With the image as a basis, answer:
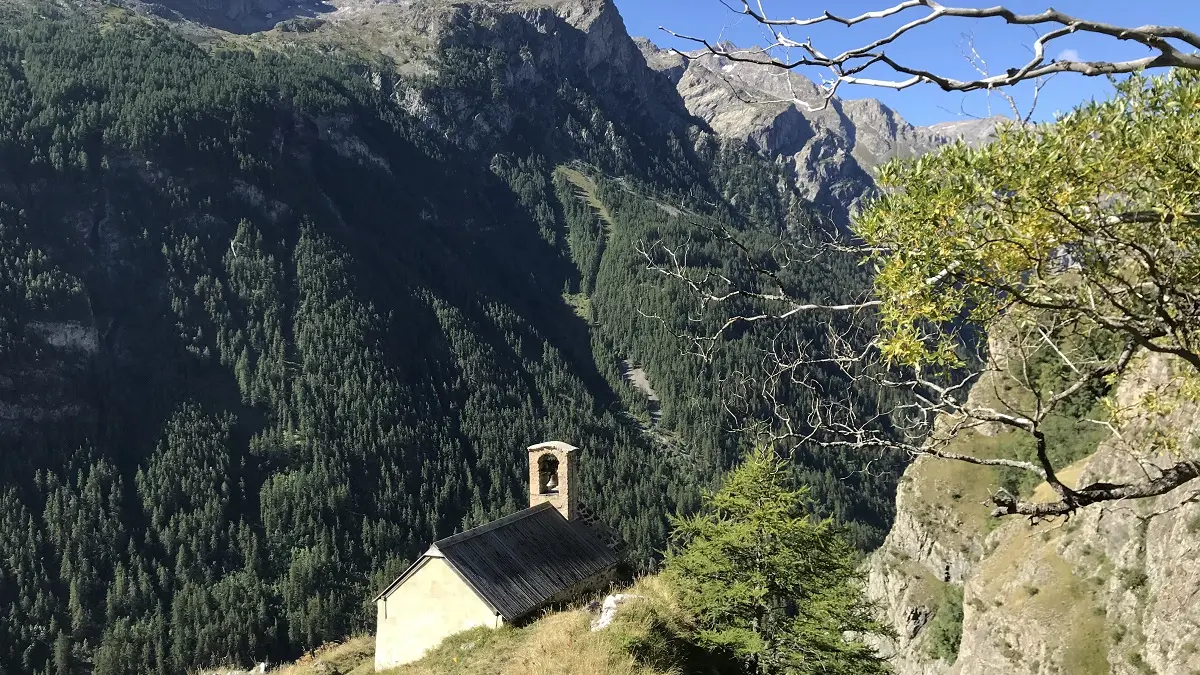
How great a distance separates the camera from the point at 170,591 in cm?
12619

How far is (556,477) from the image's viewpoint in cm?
3400

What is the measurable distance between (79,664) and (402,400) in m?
81.1

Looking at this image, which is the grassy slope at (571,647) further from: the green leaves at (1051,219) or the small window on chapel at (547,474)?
the green leaves at (1051,219)

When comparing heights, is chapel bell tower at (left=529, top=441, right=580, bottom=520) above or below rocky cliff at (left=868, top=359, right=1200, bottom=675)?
above

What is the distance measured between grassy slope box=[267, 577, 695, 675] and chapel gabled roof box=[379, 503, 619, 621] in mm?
1339

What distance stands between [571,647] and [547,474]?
16566 mm

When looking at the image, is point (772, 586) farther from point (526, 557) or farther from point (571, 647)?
point (526, 557)

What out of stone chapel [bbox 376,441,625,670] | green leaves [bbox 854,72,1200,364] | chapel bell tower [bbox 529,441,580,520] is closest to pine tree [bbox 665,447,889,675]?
stone chapel [bbox 376,441,625,670]

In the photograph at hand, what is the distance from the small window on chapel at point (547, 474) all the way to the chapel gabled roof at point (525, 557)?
1495 mm

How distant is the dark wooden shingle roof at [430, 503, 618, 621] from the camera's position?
2522 cm

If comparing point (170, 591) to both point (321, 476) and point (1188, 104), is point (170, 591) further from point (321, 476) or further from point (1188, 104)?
point (1188, 104)

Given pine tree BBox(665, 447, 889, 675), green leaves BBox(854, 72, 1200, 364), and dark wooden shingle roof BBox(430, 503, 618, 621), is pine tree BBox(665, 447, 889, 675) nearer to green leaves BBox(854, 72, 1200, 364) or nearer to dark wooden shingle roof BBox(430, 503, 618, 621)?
dark wooden shingle roof BBox(430, 503, 618, 621)

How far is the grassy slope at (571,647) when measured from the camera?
16.3m

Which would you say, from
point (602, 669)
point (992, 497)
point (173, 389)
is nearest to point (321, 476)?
point (173, 389)
